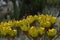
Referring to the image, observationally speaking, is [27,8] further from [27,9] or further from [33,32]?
[33,32]

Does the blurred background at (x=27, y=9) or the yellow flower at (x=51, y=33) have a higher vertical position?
the yellow flower at (x=51, y=33)

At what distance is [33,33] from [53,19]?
0.23m

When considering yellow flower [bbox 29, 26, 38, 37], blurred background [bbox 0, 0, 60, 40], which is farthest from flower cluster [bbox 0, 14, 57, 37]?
blurred background [bbox 0, 0, 60, 40]

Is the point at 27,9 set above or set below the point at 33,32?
below

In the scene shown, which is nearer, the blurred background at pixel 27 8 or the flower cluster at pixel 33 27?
the flower cluster at pixel 33 27

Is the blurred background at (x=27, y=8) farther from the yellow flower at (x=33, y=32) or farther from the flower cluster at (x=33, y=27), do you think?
the yellow flower at (x=33, y=32)

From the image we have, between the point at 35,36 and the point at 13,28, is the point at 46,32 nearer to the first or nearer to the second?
the point at 35,36

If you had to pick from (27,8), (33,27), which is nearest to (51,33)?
(33,27)

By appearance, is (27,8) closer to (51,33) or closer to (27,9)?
(27,9)

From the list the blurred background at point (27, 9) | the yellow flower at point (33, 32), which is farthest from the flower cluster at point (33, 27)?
the blurred background at point (27, 9)

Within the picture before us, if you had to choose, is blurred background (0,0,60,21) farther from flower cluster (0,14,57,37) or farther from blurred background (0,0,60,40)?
flower cluster (0,14,57,37)

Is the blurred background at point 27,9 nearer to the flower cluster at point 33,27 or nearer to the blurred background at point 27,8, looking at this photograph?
the blurred background at point 27,8

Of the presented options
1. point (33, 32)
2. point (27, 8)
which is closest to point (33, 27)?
point (33, 32)

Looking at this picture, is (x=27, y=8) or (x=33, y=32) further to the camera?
(x=27, y=8)
